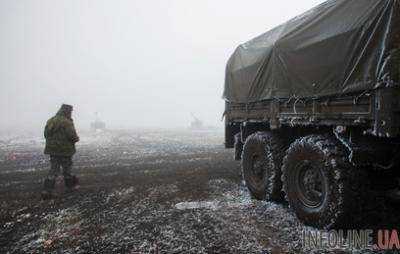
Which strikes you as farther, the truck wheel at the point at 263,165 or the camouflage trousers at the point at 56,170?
the camouflage trousers at the point at 56,170

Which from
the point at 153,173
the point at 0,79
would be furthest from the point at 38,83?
the point at 153,173

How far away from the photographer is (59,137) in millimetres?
7656

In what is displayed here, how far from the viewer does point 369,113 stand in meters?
3.87

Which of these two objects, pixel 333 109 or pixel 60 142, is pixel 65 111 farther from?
pixel 333 109

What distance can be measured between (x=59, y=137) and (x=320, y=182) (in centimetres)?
553

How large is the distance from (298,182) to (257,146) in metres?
1.57

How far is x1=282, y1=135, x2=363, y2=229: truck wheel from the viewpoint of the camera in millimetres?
4133

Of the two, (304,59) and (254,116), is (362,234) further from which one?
(254,116)

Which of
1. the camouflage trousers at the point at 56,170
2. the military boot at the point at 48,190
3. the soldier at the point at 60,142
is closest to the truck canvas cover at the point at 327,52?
the soldier at the point at 60,142

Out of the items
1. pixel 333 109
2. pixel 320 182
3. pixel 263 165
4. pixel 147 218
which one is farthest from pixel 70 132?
pixel 333 109

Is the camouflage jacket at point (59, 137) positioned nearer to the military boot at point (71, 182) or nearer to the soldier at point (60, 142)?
the soldier at point (60, 142)

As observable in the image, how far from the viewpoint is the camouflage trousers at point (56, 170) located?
290 inches

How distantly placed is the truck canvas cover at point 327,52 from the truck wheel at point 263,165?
2.56 ft

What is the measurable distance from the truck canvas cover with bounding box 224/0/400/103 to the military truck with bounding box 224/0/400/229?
0.01 meters
